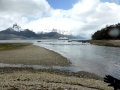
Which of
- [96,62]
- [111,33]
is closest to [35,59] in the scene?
[96,62]

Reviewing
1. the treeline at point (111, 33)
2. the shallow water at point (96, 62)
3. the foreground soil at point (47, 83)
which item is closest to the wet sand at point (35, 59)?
the shallow water at point (96, 62)

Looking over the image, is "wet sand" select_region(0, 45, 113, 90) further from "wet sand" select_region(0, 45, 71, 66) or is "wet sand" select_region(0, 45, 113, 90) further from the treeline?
the treeline

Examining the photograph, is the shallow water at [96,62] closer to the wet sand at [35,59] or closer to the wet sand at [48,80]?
the wet sand at [35,59]

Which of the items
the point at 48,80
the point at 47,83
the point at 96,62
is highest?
the point at 47,83

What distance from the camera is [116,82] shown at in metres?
8.40

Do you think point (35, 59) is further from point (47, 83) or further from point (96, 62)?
point (47, 83)

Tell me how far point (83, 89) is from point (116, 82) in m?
4.64

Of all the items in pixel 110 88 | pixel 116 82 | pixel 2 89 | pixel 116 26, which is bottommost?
pixel 110 88

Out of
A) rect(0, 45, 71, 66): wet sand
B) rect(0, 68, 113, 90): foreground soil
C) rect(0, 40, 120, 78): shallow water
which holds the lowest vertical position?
rect(0, 40, 120, 78): shallow water

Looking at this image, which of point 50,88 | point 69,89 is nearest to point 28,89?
point 50,88

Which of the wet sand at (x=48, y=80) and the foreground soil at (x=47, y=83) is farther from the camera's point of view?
the wet sand at (x=48, y=80)

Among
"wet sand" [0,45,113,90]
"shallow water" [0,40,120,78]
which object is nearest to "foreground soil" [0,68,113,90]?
"wet sand" [0,45,113,90]

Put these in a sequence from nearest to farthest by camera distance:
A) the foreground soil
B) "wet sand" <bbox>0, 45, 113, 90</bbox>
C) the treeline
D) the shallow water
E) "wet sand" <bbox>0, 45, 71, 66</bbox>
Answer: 1. the foreground soil
2. "wet sand" <bbox>0, 45, 113, 90</bbox>
3. the shallow water
4. "wet sand" <bbox>0, 45, 71, 66</bbox>
5. the treeline

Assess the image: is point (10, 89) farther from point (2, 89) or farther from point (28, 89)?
point (28, 89)
